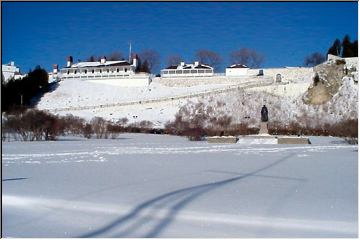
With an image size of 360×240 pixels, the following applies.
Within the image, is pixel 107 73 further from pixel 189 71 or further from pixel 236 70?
pixel 236 70

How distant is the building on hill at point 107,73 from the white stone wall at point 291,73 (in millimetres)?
15362

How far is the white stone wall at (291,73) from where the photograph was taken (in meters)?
50.8

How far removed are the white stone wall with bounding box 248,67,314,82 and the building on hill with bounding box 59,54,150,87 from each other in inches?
605

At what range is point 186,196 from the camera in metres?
5.99

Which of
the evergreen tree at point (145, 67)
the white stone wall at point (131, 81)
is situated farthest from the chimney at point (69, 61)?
the evergreen tree at point (145, 67)

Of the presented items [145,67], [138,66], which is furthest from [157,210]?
[145,67]

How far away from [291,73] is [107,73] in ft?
81.4

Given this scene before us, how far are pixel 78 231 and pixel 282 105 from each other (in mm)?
38578

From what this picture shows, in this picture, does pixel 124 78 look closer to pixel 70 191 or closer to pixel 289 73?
pixel 289 73

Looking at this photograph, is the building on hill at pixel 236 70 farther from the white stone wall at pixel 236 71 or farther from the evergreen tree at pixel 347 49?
the evergreen tree at pixel 347 49

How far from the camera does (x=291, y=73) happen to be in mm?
53281

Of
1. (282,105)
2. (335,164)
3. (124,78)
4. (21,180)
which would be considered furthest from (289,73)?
(21,180)

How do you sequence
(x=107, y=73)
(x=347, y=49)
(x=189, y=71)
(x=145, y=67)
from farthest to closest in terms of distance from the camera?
(x=145, y=67)
(x=107, y=73)
(x=189, y=71)
(x=347, y=49)

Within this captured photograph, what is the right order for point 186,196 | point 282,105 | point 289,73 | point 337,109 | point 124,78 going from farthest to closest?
point 124,78
point 289,73
point 282,105
point 337,109
point 186,196
